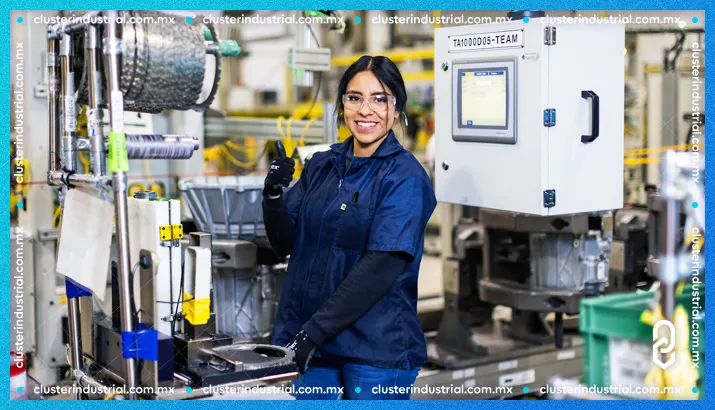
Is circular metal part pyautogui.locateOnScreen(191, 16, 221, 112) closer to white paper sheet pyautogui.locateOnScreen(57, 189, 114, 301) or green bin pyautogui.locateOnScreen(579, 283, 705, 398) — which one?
white paper sheet pyautogui.locateOnScreen(57, 189, 114, 301)

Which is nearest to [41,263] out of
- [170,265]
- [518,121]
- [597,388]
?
[170,265]

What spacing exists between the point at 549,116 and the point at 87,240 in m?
1.70

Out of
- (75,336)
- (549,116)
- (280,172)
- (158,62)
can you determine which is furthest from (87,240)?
(549,116)

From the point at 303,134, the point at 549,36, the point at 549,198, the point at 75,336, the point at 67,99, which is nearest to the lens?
the point at 67,99

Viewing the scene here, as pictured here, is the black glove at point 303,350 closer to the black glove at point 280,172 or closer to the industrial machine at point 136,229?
the industrial machine at point 136,229

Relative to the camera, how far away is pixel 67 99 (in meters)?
2.96

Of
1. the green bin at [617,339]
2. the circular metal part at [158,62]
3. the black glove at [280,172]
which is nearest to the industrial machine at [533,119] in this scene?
the green bin at [617,339]

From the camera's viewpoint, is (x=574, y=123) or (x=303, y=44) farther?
(x=303, y=44)

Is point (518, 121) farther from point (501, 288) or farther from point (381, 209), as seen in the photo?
point (501, 288)

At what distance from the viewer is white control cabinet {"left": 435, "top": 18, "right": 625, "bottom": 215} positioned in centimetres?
362

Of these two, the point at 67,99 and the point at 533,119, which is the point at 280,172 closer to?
the point at 67,99

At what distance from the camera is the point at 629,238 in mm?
5531

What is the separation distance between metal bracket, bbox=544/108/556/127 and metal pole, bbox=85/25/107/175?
1.63 meters

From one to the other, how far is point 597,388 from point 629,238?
279 centimetres
